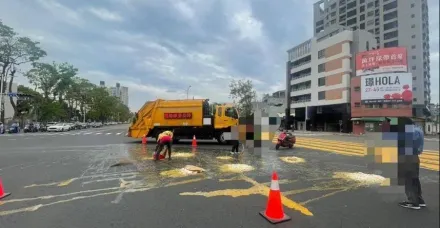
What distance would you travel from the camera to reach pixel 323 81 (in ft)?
191

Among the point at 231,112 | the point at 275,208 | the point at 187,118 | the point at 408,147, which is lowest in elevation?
the point at 275,208

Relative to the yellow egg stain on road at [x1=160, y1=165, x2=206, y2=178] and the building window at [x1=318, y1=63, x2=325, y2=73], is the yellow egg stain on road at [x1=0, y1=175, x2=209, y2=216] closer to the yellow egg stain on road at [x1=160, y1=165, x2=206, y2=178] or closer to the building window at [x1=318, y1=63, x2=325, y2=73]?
the yellow egg stain on road at [x1=160, y1=165, x2=206, y2=178]

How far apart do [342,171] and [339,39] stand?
46.5m

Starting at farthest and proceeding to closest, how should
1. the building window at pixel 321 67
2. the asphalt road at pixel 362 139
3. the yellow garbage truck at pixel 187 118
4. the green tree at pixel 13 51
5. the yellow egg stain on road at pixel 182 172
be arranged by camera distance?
the building window at pixel 321 67
the green tree at pixel 13 51
the yellow garbage truck at pixel 187 118
the yellow egg stain on road at pixel 182 172
the asphalt road at pixel 362 139

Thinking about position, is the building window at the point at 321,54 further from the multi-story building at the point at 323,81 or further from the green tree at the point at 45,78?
the green tree at the point at 45,78

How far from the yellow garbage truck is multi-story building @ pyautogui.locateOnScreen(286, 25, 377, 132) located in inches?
1179

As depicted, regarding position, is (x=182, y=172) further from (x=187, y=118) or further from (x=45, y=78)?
(x=45, y=78)

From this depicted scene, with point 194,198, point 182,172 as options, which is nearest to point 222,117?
point 182,172

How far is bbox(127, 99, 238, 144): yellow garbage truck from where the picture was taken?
18953 mm

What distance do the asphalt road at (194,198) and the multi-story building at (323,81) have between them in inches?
1534

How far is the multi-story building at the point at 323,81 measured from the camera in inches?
1993

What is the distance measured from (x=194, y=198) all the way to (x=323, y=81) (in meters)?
56.3

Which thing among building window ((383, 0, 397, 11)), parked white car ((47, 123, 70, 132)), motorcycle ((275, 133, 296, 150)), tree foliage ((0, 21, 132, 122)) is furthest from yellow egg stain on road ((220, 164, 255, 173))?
parked white car ((47, 123, 70, 132))

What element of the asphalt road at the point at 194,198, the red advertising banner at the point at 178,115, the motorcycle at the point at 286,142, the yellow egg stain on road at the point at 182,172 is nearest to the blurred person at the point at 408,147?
the asphalt road at the point at 194,198
